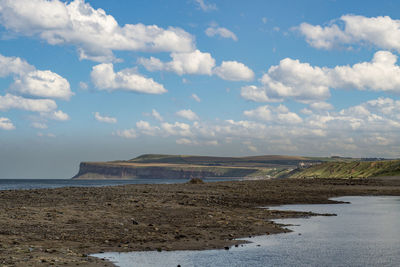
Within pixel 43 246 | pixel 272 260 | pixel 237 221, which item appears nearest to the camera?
pixel 272 260

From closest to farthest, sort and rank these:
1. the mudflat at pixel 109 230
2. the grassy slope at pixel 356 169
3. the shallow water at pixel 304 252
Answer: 1. the shallow water at pixel 304 252
2. the mudflat at pixel 109 230
3. the grassy slope at pixel 356 169

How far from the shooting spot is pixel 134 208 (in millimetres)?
33938

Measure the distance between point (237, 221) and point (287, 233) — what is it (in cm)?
422

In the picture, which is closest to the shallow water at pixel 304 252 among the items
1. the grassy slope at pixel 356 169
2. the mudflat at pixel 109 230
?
the mudflat at pixel 109 230

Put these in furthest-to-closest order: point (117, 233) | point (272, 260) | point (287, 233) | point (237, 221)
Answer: point (237, 221), point (287, 233), point (117, 233), point (272, 260)

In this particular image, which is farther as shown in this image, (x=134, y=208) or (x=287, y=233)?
(x=134, y=208)

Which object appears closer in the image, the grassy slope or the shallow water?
the shallow water

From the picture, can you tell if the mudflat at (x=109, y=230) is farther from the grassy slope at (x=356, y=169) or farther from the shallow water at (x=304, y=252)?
the grassy slope at (x=356, y=169)

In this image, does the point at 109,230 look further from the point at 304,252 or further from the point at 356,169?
A: the point at 356,169

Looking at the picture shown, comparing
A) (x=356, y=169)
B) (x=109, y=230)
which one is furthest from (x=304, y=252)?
(x=356, y=169)

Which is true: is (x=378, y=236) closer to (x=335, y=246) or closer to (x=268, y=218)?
(x=335, y=246)

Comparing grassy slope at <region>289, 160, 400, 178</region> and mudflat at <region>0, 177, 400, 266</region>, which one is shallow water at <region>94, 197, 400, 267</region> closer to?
mudflat at <region>0, 177, 400, 266</region>

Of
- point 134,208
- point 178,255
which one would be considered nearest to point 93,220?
point 134,208

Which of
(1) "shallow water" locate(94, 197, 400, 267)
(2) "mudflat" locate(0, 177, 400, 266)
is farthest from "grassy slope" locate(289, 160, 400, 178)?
(1) "shallow water" locate(94, 197, 400, 267)
